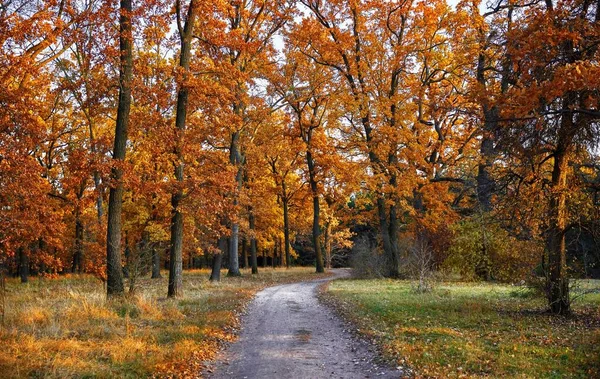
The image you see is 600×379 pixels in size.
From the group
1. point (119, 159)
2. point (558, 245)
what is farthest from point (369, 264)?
point (119, 159)

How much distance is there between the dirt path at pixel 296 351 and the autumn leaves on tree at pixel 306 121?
508 cm

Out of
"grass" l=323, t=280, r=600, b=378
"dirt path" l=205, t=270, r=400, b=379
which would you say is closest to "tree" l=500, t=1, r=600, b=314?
"grass" l=323, t=280, r=600, b=378

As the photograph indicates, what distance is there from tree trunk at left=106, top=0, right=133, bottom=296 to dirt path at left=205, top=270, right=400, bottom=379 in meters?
Answer: 4.26

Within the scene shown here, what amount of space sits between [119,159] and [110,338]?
22.0 ft

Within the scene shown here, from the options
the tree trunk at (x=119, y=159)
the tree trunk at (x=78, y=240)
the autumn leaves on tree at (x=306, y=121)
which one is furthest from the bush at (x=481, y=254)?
the tree trunk at (x=78, y=240)

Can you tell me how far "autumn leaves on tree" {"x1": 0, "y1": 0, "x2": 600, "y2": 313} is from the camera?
444 inches

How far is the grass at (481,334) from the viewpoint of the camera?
24.1ft

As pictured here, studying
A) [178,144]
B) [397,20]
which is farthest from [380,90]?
[178,144]

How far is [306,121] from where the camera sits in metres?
33.0

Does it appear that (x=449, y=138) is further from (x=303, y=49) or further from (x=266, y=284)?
(x=266, y=284)

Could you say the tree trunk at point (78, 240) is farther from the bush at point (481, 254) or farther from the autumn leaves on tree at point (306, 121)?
the bush at point (481, 254)

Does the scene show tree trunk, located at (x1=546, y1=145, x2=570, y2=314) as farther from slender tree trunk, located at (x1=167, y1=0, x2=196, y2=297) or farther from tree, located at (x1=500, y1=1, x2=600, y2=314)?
slender tree trunk, located at (x1=167, y1=0, x2=196, y2=297)

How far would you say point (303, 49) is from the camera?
29.0 meters

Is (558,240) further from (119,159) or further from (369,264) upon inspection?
(369,264)
